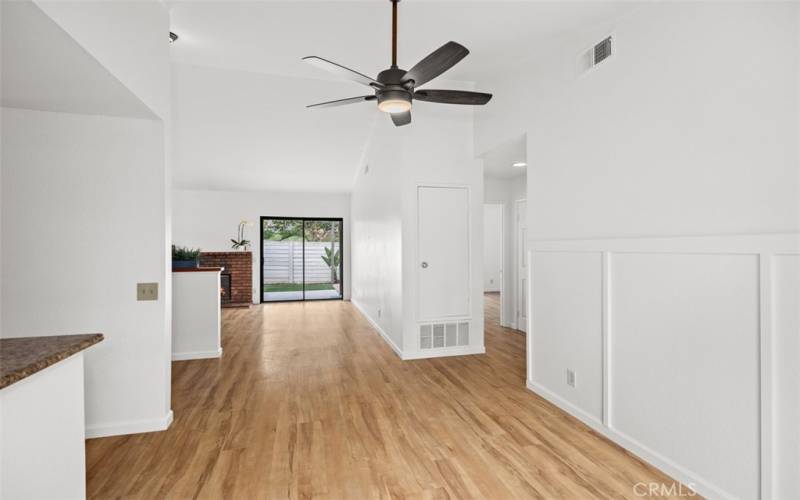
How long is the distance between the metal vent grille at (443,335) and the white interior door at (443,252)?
4.8 inches

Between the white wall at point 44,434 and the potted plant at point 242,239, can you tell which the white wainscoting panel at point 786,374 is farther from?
the potted plant at point 242,239

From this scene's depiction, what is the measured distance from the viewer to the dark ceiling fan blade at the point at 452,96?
2.58m

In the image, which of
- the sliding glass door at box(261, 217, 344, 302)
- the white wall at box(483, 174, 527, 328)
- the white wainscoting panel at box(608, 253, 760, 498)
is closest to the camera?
the white wainscoting panel at box(608, 253, 760, 498)

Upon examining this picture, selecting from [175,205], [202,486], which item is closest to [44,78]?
[202,486]

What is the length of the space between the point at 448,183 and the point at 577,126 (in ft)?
5.60

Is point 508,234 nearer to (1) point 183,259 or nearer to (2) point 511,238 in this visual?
(2) point 511,238

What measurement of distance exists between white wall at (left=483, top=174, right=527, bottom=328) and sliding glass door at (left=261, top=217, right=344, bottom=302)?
14.9ft

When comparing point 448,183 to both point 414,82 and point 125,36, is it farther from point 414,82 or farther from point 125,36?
point 125,36

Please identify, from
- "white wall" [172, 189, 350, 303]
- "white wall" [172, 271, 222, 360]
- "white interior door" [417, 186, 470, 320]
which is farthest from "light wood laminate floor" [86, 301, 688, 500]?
"white wall" [172, 189, 350, 303]

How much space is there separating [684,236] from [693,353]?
619 millimetres

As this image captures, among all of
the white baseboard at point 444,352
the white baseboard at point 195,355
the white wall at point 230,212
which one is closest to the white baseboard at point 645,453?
the white baseboard at point 444,352

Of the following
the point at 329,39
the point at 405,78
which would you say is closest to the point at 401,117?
the point at 405,78

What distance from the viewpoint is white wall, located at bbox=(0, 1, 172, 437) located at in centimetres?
230

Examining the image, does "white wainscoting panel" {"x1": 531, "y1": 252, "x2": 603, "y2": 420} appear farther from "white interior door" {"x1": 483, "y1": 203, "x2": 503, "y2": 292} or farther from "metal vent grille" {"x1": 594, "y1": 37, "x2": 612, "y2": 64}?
"white interior door" {"x1": 483, "y1": 203, "x2": 503, "y2": 292}
